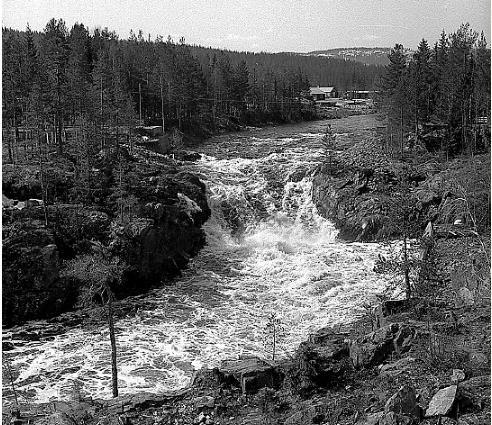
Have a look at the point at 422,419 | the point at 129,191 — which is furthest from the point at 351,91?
the point at 422,419

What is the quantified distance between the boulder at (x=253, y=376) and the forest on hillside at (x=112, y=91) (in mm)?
17287

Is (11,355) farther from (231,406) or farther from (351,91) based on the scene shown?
(351,91)

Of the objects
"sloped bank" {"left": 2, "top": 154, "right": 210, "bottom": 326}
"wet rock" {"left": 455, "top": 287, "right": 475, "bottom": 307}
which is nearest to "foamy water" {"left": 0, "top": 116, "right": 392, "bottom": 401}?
"sloped bank" {"left": 2, "top": 154, "right": 210, "bottom": 326}

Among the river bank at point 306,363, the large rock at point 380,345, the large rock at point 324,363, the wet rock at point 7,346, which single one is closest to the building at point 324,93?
the river bank at point 306,363

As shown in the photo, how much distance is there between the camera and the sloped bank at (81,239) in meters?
20.7

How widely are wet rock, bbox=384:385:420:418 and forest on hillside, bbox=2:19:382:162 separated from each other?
69.7 ft

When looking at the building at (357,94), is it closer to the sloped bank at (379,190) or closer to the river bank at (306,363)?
the sloped bank at (379,190)

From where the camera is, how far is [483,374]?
10023mm

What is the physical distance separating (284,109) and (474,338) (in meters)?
55.0

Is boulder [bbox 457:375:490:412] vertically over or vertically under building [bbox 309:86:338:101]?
under

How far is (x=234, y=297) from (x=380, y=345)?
9646 mm

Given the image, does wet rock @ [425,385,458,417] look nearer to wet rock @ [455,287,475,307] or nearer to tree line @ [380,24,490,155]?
wet rock @ [455,287,475,307]

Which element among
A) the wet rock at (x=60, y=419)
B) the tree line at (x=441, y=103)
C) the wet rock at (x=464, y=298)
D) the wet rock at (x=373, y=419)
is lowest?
the wet rock at (x=60, y=419)

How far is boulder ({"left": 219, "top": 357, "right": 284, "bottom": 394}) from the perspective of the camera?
38.0 feet
